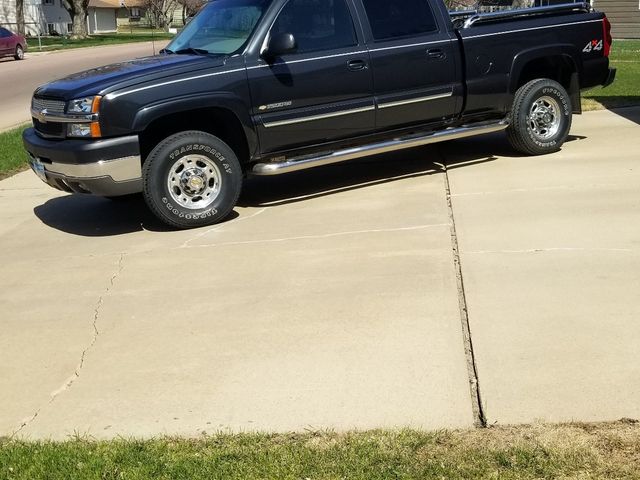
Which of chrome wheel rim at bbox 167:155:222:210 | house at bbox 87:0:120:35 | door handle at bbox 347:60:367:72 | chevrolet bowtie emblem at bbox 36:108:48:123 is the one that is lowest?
chrome wheel rim at bbox 167:155:222:210

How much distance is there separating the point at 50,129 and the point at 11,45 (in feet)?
107

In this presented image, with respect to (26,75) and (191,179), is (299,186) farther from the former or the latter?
(26,75)

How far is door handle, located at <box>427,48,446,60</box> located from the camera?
8.81m

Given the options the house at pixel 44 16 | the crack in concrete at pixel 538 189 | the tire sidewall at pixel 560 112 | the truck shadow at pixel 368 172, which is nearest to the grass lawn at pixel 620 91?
the truck shadow at pixel 368 172

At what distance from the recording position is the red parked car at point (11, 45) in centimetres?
3725

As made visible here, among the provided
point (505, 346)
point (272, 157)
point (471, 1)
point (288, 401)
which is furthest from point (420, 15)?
point (471, 1)

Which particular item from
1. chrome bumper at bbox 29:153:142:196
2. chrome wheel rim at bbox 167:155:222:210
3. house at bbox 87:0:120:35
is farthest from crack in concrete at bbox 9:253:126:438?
house at bbox 87:0:120:35

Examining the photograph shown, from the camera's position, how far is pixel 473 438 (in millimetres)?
3893

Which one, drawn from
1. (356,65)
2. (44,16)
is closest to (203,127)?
(356,65)

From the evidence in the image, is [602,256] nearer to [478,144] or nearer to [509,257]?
[509,257]

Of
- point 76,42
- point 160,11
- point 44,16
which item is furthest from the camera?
point 160,11

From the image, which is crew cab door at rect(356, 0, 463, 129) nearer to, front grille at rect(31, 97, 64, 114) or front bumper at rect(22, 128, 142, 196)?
front bumper at rect(22, 128, 142, 196)

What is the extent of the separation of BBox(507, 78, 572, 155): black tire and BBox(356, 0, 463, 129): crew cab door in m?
0.87

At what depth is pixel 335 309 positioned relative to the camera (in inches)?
218
